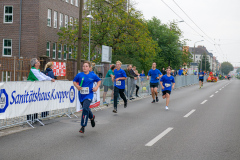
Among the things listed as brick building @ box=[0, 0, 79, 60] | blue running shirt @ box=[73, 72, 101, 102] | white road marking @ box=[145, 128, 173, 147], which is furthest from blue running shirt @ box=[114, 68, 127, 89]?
brick building @ box=[0, 0, 79, 60]

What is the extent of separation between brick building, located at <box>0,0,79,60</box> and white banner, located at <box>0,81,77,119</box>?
25794 mm

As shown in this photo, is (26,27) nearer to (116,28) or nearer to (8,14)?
(8,14)

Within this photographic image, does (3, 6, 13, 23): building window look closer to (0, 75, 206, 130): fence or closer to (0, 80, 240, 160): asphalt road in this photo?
(0, 75, 206, 130): fence

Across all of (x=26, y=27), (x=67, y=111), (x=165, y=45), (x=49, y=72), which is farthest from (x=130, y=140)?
(x=165, y=45)

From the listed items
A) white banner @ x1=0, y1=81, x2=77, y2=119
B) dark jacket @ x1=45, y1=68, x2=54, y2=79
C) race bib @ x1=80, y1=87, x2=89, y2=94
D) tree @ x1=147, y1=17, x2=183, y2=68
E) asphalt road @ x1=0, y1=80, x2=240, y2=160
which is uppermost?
tree @ x1=147, y1=17, x2=183, y2=68

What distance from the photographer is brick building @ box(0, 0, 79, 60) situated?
123ft

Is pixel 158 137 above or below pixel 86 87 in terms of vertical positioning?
below

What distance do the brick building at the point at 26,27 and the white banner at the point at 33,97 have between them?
25794mm

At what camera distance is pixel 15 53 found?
3816 cm

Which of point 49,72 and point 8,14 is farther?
point 8,14

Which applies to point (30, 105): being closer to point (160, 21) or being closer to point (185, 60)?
point (160, 21)

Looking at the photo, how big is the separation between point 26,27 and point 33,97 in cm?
2944

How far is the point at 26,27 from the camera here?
37938 millimetres

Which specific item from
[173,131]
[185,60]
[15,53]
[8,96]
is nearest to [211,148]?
[173,131]
